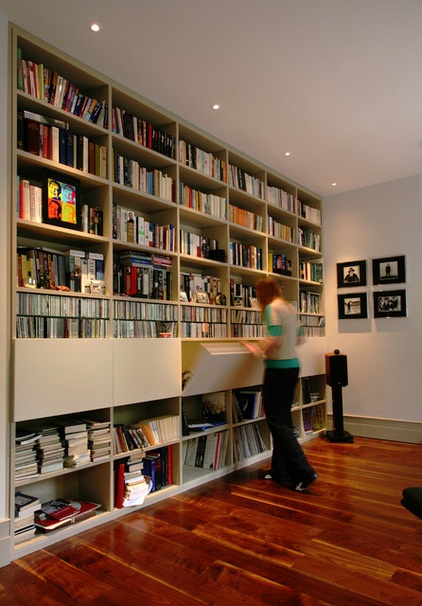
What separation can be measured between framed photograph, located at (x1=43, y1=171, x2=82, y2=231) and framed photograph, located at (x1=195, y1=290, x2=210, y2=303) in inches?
50.4

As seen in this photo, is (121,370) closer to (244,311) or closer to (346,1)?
(244,311)

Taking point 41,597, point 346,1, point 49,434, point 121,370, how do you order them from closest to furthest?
point 41,597, point 346,1, point 49,434, point 121,370

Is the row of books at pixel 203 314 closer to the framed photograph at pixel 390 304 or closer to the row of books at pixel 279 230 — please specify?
the row of books at pixel 279 230

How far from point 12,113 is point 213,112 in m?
1.67

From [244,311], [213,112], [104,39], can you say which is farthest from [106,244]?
[244,311]

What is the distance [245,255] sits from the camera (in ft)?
14.5

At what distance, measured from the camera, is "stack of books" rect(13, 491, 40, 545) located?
7.76ft

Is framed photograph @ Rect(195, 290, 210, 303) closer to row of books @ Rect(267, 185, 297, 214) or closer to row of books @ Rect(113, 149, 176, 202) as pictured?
row of books @ Rect(113, 149, 176, 202)

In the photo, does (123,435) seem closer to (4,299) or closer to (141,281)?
(141,281)

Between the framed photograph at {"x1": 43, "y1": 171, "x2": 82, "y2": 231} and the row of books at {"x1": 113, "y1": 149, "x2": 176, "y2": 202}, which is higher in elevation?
the row of books at {"x1": 113, "y1": 149, "x2": 176, "y2": 202}

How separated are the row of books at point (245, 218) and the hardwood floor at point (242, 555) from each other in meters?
2.43

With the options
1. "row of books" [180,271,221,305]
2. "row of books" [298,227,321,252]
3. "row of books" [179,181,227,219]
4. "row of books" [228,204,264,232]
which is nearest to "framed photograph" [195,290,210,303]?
"row of books" [180,271,221,305]

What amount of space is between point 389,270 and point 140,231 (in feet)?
10.8

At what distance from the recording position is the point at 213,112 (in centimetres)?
358
